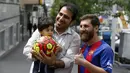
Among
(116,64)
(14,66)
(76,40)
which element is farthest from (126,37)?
(76,40)

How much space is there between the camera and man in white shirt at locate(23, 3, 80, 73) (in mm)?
3387

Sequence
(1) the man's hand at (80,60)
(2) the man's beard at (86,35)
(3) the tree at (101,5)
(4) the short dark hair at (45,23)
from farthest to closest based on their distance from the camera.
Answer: (3) the tree at (101,5) → (4) the short dark hair at (45,23) → (2) the man's beard at (86,35) → (1) the man's hand at (80,60)

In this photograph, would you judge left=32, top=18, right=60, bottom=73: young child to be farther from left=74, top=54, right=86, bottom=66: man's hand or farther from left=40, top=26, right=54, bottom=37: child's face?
left=74, top=54, right=86, bottom=66: man's hand

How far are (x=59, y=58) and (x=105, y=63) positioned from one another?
53cm

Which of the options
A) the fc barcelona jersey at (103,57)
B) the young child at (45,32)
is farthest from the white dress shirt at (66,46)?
the fc barcelona jersey at (103,57)

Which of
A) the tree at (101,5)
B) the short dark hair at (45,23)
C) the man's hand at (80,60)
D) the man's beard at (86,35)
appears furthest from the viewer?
the tree at (101,5)

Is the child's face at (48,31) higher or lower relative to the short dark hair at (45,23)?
lower

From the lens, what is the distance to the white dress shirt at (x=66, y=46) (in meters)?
3.40

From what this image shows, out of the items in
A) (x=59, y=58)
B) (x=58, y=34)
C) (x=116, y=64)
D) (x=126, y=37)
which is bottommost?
(x=116, y=64)

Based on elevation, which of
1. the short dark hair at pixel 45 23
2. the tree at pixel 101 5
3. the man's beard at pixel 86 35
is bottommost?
the tree at pixel 101 5

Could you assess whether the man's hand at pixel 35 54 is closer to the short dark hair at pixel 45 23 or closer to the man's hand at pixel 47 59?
the man's hand at pixel 47 59

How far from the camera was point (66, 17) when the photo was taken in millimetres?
3406

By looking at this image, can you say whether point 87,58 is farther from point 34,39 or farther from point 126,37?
point 126,37

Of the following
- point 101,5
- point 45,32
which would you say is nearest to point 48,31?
point 45,32
